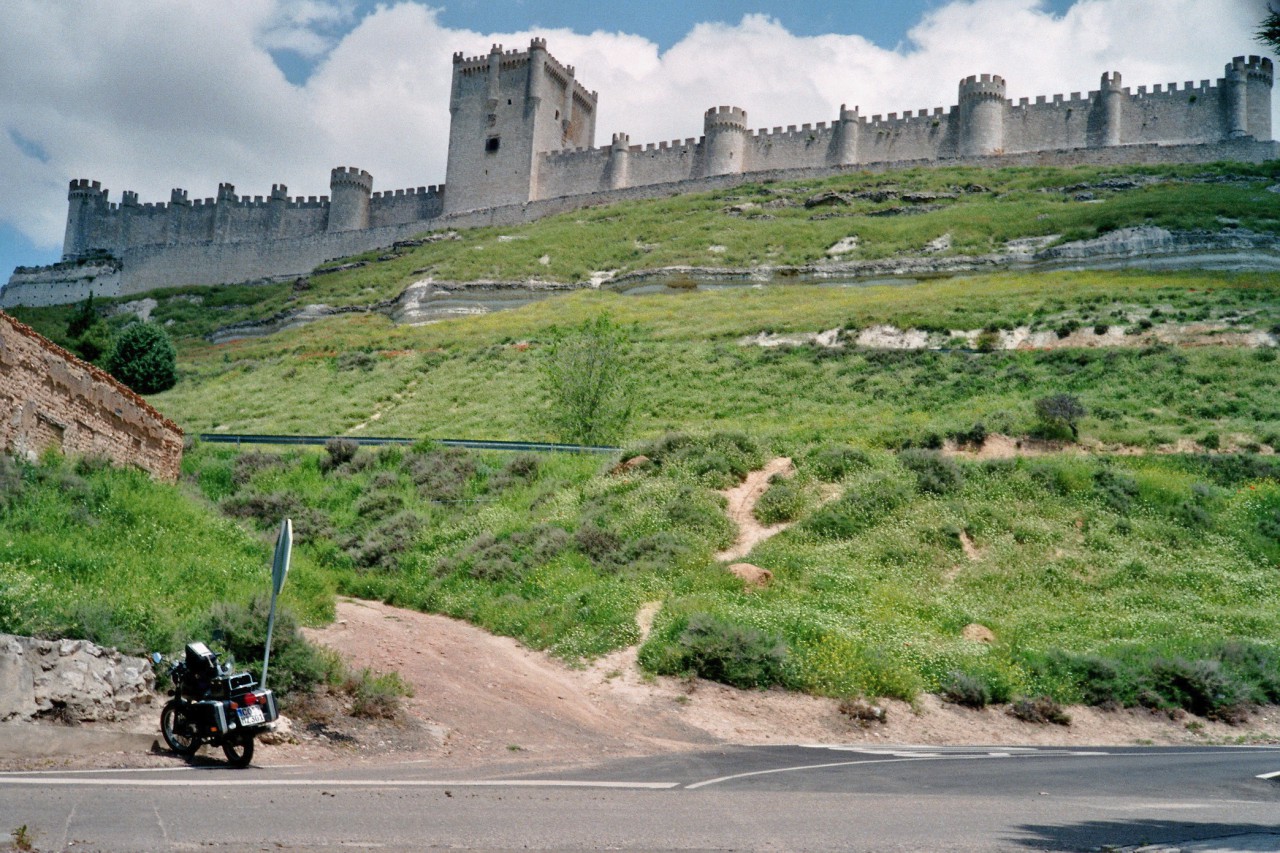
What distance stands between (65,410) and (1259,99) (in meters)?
75.5

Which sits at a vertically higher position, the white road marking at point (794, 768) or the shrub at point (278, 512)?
the shrub at point (278, 512)

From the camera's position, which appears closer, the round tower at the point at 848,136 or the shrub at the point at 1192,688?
the shrub at the point at 1192,688

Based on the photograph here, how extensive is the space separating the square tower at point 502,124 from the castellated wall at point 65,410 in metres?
73.1

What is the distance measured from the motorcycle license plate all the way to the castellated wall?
8.86 metres

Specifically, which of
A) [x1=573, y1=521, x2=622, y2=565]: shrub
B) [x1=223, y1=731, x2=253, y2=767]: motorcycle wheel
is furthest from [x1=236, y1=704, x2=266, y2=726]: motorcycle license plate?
[x1=573, y1=521, x2=622, y2=565]: shrub

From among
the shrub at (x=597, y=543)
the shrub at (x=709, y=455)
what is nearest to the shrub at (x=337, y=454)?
the shrub at (x=709, y=455)

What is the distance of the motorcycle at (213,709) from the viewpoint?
9859mm

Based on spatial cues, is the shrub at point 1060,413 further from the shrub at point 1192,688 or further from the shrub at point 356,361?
the shrub at point 356,361

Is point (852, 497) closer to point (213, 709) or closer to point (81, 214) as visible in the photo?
point (213, 709)

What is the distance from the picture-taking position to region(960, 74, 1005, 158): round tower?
78188 mm

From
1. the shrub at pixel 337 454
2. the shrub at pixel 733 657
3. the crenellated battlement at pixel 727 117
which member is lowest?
the shrub at pixel 733 657

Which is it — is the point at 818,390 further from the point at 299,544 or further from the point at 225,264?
the point at 225,264

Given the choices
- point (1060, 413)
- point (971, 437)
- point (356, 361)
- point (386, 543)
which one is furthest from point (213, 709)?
point (356, 361)

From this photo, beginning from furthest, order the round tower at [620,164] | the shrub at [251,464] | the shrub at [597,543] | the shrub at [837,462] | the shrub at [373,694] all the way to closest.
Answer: the round tower at [620,164], the shrub at [251,464], the shrub at [837,462], the shrub at [597,543], the shrub at [373,694]
